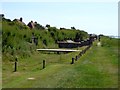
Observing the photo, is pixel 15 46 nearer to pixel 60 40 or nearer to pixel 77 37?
pixel 60 40

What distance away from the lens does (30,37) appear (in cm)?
6125

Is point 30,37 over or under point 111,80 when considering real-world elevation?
over

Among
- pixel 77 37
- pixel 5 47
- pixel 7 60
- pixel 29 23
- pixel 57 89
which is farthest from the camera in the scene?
pixel 77 37

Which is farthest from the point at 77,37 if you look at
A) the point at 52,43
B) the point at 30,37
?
the point at 30,37

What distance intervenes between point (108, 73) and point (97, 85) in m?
6.32

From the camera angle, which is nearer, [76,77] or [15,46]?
[76,77]

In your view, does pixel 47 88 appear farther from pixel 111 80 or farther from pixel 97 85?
pixel 111 80

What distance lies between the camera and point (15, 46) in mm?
46531

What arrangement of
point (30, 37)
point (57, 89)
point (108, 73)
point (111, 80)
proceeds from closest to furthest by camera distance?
point (57, 89), point (111, 80), point (108, 73), point (30, 37)

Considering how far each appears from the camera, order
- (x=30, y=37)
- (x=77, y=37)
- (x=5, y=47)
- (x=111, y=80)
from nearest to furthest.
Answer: (x=111, y=80) < (x=5, y=47) < (x=30, y=37) < (x=77, y=37)

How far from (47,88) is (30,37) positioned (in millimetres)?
42094

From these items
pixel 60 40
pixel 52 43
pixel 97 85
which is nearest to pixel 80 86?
pixel 97 85

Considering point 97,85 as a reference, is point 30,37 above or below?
above

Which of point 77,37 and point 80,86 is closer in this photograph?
point 80,86
